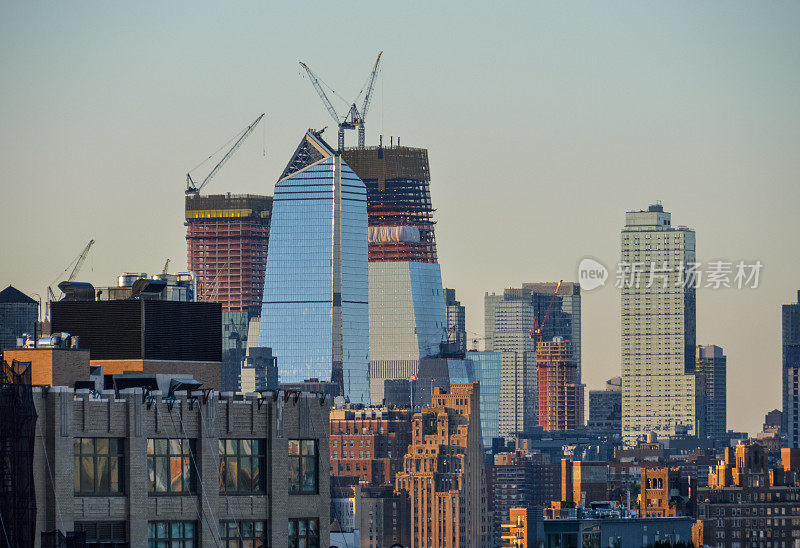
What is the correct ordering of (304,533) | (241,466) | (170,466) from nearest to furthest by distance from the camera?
(170,466) → (241,466) → (304,533)

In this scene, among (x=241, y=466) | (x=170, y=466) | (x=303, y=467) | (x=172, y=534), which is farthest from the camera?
(x=303, y=467)

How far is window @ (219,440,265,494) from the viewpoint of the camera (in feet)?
274

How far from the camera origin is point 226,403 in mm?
83438

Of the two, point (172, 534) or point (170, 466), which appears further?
point (172, 534)

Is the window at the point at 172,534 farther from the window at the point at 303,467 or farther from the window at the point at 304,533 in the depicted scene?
the window at the point at 303,467

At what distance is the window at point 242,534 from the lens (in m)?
83.4

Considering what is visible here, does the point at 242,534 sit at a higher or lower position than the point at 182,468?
lower

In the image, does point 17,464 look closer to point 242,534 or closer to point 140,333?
point 242,534

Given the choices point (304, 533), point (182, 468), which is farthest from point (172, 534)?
point (304, 533)

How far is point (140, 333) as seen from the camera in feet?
343

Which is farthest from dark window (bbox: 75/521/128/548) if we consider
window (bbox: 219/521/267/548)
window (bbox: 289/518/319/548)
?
window (bbox: 289/518/319/548)

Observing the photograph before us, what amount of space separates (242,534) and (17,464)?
10.5 meters

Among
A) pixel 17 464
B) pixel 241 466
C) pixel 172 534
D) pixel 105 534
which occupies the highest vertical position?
pixel 17 464

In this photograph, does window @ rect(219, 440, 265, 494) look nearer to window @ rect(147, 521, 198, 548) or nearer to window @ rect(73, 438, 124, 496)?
window @ rect(147, 521, 198, 548)
